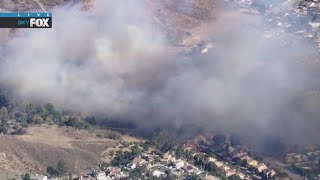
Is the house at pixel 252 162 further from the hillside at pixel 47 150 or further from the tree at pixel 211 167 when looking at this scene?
the hillside at pixel 47 150

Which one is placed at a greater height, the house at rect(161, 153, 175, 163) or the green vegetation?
the green vegetation

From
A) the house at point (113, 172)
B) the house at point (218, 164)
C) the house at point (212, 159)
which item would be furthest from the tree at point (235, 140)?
the house at point (113, 172)

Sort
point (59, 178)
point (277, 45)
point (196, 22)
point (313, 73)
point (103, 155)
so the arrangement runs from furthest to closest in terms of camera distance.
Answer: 1. point (196, 22)
2. point (277, 45)
3. point (313, 73)
4. point (103, 155)
5. point (59, 178)

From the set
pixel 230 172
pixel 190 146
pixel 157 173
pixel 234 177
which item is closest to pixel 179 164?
pixel 157 173

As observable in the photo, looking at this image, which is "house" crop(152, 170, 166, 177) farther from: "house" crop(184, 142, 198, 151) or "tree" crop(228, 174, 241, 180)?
"house" crop(184, 142, 198, 151)

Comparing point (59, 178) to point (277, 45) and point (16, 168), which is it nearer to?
point (16, 168)

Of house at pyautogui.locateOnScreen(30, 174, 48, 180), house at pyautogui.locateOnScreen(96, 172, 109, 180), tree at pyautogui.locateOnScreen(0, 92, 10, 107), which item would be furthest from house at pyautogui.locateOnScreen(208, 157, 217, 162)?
tree at pyautogui.locateOnScreen(0, 92, 10, 107)

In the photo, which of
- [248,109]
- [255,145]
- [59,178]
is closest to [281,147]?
[255,145]
